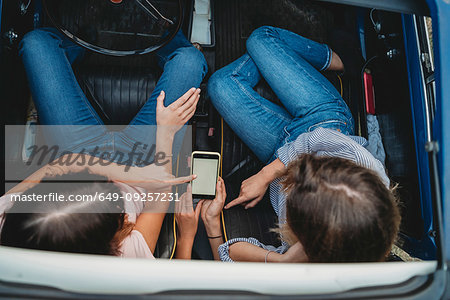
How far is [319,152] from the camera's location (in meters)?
1.02

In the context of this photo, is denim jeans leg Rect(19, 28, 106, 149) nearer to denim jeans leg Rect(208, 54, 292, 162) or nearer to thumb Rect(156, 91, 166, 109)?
thumb Rect(156, 91, 166, 109)

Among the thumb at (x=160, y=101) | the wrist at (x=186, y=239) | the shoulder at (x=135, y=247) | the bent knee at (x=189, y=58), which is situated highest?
the bent knee at (x=189, y=58)

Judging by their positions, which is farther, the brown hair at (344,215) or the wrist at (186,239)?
the wrist at (186,239)

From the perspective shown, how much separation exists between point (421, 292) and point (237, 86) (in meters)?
0.94

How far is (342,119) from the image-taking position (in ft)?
3.86

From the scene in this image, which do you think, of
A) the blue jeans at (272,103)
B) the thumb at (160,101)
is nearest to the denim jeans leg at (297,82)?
the blue jeans at (272,103)

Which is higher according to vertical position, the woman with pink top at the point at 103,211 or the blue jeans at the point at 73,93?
the blue jeans at the point at 73,93

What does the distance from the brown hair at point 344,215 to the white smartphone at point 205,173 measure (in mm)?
492

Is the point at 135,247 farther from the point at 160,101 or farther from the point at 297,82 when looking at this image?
the point at 297,82

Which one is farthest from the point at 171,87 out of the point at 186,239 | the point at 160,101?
the point at 186,239

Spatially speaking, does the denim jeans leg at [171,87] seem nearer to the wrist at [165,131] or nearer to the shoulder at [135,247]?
the wrist at [165,131]

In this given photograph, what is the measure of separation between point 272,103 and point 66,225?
2.99ft

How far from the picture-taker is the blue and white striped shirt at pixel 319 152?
93 cm

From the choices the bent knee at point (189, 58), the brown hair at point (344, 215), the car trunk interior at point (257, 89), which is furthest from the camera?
the bent knee at point (189, 58)
